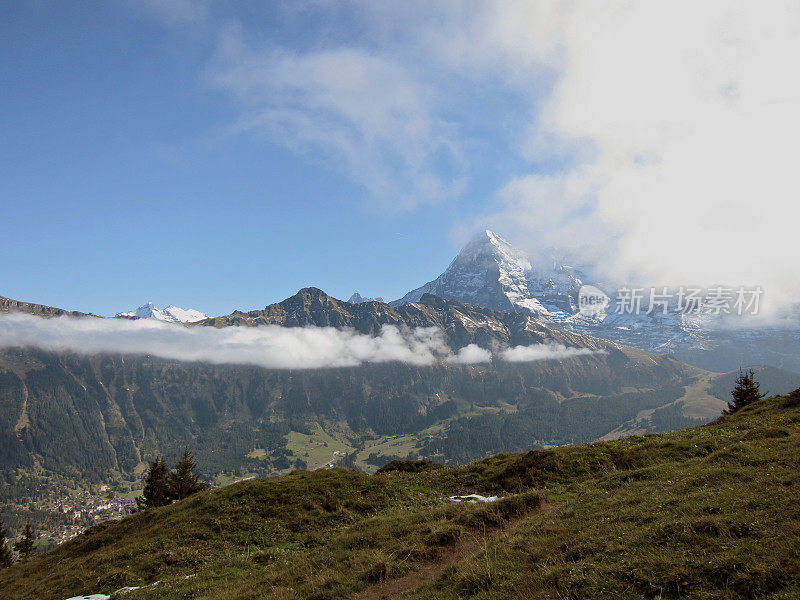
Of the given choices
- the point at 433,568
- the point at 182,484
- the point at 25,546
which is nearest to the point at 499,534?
the point at 433,568

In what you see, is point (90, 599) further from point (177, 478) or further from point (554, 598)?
point (177, 478)

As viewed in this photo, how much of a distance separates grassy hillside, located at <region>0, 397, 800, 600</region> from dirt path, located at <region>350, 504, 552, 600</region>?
0.32ft

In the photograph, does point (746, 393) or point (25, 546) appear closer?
point (746, 393)

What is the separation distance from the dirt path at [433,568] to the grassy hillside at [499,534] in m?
0.10

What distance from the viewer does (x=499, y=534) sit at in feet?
64.3

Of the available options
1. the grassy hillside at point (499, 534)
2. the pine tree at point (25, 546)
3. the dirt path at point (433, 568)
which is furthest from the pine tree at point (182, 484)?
the dirt path at point (433, 568)

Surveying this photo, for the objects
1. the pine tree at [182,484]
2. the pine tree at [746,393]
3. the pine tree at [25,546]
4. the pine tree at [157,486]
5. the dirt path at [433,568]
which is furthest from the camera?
the pine tree at [157,486]

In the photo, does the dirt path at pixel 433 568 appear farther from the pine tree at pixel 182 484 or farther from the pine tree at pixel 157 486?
the pine tree at pixel 157 486

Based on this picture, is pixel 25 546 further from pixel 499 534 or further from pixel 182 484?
pixel 499 534

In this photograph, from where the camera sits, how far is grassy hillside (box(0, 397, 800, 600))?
12.3 metres

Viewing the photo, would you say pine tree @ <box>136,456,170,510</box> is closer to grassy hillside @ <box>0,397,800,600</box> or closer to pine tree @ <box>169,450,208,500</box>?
pine tree @ <box>169,450,208,500</box>

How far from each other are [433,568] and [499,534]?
3.74 metres

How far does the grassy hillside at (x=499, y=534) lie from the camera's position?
12.3m

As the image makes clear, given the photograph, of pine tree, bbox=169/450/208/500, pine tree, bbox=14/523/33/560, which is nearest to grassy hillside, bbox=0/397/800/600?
pine tree, bbox=169/450/208/500
